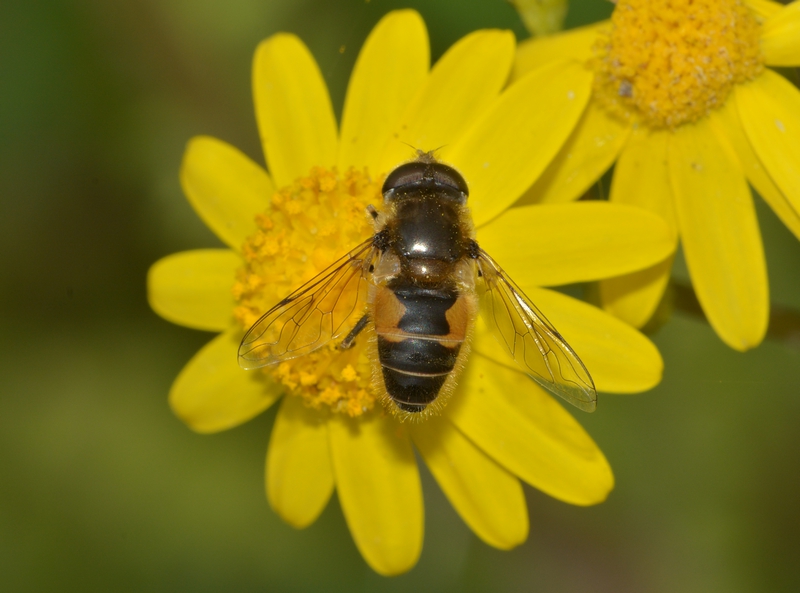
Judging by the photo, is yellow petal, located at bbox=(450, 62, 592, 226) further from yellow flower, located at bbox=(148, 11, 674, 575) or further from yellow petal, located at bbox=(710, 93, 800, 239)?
yellow petal, located at bbox=(710, 93, 800, 239)

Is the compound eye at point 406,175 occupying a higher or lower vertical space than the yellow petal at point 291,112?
lower

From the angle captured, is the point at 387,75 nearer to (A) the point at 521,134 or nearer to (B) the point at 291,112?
(B) the point at 291,112

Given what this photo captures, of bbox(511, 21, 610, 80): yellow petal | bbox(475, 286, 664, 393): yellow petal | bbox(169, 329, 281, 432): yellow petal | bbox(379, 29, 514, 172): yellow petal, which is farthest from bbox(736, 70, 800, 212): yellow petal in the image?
bbox(169, 329, 281, 432): yellow petal

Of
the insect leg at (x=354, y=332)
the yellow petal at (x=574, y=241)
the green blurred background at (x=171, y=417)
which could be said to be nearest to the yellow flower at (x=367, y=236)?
the yellow petal at (x=574, y=241)

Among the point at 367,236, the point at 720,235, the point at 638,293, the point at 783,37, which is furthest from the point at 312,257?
the point at 783,37

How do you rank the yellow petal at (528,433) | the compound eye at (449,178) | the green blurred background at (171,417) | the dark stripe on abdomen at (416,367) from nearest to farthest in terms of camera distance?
the dark stripe on abdomen at (416,367) < the compound eye at (449,178) < the yellow petal at (528,433) < the green blurred background at (171,417)

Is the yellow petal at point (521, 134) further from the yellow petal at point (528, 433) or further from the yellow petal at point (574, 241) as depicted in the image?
the yellow petal at point (528, 433)
